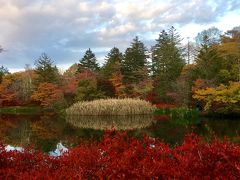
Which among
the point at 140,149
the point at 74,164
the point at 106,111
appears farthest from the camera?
the point at 106,111

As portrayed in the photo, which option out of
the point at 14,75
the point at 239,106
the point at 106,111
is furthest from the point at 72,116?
the point at 14,75

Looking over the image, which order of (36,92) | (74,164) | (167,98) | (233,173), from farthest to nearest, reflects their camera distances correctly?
1. (36,92)
2. (167,98)
3. (74,164)
4. (233,173)

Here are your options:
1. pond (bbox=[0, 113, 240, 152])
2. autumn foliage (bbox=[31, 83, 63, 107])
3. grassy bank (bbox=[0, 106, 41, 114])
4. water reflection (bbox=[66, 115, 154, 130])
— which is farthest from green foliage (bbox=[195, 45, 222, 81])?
grassy bank (bbox=[0, 106, 41, 114])

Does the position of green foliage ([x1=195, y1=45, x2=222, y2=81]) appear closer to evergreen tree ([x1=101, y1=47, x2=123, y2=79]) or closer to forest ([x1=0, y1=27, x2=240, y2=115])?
forest ([x1=0, y1=27, x2=240, y2=115])

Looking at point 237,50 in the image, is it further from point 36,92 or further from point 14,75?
point 14,75

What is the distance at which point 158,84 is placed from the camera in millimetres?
35812

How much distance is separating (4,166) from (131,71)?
3544 centimetres

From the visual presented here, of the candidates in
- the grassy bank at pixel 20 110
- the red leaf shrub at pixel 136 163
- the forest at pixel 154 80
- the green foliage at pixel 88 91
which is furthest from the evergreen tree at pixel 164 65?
the red leaf shrub at pixel 136 163

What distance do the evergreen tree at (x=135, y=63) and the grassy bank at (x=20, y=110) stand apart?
9.76 metres

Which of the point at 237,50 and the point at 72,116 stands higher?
the point at 237,50

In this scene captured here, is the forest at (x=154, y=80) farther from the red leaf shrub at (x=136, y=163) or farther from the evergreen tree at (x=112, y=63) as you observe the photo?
the red leaf shrub at (x=136, y=163)

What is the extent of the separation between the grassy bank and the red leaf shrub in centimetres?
3243

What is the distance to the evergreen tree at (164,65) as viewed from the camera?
116 ft

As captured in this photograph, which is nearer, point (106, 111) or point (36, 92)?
point (106, 111)
